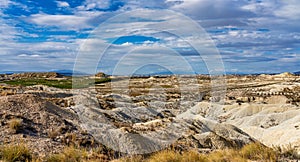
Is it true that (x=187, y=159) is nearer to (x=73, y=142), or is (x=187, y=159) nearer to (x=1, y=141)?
(x=73, y=142)

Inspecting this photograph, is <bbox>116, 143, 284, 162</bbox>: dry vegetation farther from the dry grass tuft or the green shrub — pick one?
the dry grass tuft

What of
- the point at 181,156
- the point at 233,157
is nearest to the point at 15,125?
the point at 181,156

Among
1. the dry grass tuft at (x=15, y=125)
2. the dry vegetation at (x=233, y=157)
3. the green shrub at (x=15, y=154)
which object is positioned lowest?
the dry vegetation at (x=233, y=157)

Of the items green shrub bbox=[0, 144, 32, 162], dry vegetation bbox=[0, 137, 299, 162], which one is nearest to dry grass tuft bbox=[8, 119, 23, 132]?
dry vegetation bbox=[0, 137, 299, 162]

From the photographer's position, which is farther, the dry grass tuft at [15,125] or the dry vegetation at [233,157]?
the dry grass tuft at [15,125]

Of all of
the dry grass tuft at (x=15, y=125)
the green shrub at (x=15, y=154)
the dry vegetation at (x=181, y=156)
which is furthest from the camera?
the dry grass tuft at (x=15, y=125)

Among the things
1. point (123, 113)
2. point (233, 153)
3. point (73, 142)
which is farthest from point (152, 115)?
point (233, 153)

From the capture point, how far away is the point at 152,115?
96.3 ft

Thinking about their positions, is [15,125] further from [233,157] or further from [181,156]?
[233,157]

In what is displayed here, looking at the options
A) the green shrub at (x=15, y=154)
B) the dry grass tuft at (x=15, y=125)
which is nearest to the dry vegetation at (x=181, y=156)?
the green shrub at (x=15, y=154)

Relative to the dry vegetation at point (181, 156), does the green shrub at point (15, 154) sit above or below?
above

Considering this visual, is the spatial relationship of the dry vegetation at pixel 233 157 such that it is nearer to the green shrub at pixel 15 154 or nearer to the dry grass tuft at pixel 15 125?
the green shrub at pixel 15 154

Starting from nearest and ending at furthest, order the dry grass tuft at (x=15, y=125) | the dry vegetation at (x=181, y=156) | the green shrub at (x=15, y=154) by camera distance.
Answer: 1. the green shrub at (x=15, y=154)
2. the dry vegetation at (x=181, y=156)
3. the dry grass tuft at (x=15, y=125)

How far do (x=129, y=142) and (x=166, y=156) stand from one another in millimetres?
4875
